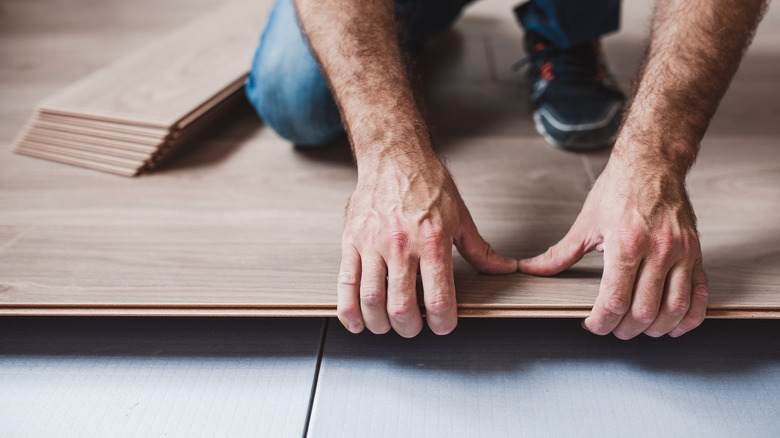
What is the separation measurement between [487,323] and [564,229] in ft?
0.71

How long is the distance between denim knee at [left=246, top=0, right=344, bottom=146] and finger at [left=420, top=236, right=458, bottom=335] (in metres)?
0.49

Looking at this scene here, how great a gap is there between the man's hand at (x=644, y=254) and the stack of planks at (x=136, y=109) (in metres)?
0.81

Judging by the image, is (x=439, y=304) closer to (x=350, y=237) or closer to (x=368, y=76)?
(x=350, y=237)

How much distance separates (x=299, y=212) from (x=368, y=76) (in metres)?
0.28

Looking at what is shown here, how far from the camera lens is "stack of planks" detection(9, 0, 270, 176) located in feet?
3.66

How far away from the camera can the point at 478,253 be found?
79 centimetres

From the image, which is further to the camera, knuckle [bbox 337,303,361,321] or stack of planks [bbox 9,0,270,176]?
stack of planks [bbox 9,0,270,176]

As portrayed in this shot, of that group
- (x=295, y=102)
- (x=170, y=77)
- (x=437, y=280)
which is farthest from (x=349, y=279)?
(x=170, y=77)

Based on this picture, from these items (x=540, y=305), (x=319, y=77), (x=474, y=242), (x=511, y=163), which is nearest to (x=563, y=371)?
(x=540, y=305)

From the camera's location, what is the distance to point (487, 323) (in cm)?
85

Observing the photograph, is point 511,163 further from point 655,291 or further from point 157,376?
point 157,376

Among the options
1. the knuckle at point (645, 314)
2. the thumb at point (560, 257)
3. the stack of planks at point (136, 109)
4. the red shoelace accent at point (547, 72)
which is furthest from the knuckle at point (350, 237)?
the red shoelace accent at point (547, 72)

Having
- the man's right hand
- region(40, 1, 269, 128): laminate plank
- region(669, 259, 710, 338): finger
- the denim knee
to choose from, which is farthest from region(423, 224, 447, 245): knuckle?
region(40, 1, 269, 128): laminate plank

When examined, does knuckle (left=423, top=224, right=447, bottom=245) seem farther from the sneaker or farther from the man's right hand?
the sneaker
